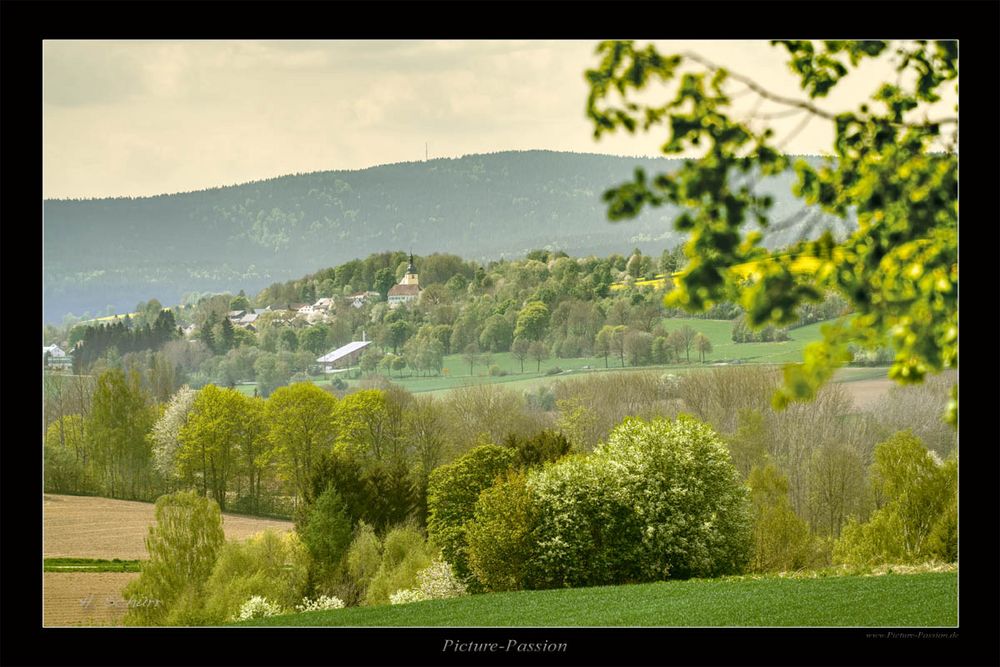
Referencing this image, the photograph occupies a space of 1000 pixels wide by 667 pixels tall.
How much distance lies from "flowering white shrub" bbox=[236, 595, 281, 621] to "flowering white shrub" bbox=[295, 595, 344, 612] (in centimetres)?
67

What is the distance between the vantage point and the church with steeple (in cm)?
1061

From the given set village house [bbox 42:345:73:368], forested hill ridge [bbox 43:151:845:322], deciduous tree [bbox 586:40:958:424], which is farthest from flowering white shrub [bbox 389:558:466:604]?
deciduous tree [bbox 586:40:958:424]

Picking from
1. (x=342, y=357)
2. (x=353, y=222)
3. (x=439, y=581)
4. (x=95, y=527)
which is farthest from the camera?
(x=342, y=357)

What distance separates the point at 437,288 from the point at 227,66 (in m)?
2.99

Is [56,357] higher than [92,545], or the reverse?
[56,357]

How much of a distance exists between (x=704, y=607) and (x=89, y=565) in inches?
204

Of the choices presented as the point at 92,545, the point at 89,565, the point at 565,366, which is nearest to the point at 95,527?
the point at 92,545

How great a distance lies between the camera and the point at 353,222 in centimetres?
1021

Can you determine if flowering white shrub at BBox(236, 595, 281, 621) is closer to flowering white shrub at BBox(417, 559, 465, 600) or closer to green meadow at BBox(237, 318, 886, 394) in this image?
flowering white shrub at BBox(417, 559, 465, 600)

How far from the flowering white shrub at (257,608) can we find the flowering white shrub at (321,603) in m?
0.67

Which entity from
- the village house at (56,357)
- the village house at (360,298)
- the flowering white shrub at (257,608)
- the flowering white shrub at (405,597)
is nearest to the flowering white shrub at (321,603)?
the flowering white shrub at (257,608)

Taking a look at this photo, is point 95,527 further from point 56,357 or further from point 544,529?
point 544,529

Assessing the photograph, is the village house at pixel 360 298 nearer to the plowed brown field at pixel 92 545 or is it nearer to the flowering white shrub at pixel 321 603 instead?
the plowed brown field at pixel 92 545

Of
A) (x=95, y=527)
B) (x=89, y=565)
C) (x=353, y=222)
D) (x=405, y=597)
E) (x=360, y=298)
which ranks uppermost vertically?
(x=353, y=222)
